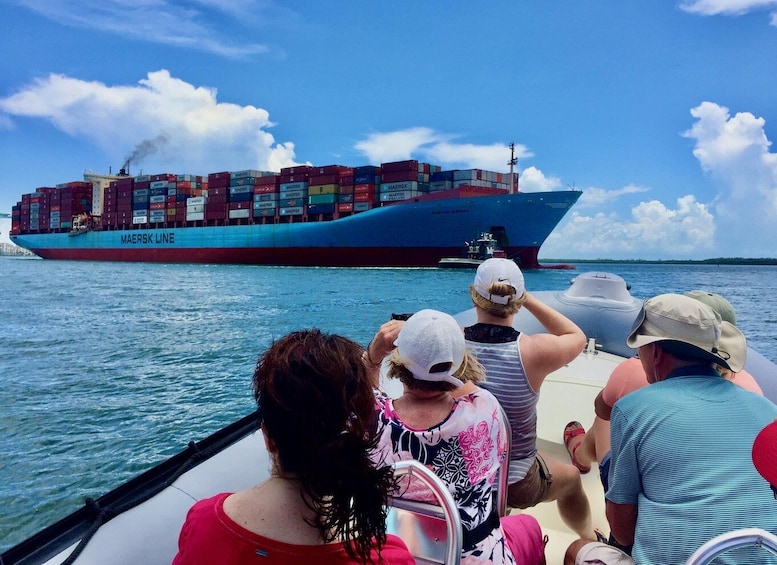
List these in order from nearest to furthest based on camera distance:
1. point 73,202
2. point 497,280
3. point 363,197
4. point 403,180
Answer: point 497,280
point 403,180
point 363,197
point 73,202

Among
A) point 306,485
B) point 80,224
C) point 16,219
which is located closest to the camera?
point 306,485

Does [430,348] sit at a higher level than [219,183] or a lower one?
lower

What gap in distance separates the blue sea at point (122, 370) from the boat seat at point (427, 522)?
115 inches

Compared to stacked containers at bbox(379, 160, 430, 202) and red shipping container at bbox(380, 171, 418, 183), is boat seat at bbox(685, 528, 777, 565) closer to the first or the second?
stacked containers at bbox(379, 160, 430, 202)

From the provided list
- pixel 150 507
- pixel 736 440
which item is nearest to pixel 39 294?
pixel 150 507

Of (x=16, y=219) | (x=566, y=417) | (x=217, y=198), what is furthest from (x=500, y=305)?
(x=16, y=219)

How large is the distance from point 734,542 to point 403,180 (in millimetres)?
29388

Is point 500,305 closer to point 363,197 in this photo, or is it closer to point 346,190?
point 363,197

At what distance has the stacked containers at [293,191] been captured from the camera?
31578 millimetres

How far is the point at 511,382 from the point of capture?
148cm

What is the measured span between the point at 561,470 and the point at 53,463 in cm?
370

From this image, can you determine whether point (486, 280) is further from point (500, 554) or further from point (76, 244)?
point (76, 244)

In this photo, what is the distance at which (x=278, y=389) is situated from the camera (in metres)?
0.69

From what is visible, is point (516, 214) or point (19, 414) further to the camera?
point (516, 214)
